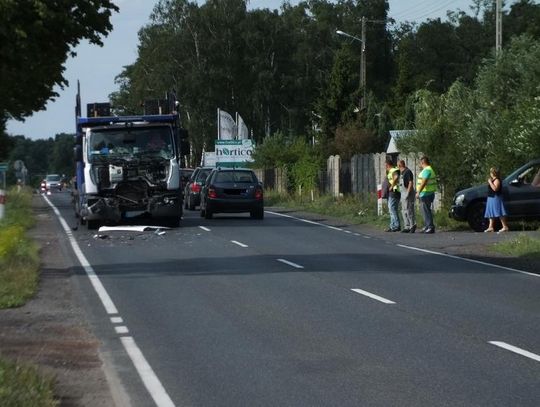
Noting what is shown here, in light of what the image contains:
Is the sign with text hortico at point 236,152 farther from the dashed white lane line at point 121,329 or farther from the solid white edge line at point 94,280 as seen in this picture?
the dashed white lane line at point 121,329

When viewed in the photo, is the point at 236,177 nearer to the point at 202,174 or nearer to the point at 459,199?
the point at 202,174

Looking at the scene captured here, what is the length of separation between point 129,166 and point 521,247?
38.4 feet

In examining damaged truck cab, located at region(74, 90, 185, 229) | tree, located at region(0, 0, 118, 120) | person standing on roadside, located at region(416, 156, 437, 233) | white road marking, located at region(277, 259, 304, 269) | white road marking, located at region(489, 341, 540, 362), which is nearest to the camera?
white road marking, located at region(489, 341, 540, 362)

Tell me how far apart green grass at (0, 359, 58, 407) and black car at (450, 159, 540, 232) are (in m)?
→ 21.1

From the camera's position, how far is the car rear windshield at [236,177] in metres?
36.9

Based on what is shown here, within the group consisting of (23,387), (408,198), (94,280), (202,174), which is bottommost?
(94,280)

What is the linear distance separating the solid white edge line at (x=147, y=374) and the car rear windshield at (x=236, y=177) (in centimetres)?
2500

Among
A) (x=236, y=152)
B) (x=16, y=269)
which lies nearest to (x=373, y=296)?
(x=16, y=269)

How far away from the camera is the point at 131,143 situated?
103 feet

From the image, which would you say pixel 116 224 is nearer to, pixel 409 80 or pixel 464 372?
pixel 464 372

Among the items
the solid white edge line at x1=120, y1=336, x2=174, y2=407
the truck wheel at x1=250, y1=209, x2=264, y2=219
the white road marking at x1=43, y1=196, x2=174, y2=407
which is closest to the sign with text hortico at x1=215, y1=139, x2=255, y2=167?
the truck wheel at x1=250, y1=209, x2=264, y2=219

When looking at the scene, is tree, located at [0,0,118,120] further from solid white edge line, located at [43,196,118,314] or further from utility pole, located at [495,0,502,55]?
utility pole, located at [495,0,502,55]

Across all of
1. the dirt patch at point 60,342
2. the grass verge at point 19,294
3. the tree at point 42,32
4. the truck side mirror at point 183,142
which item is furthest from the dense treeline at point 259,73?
the dirt patch at point 60,342

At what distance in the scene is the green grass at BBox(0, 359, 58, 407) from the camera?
793 cm
